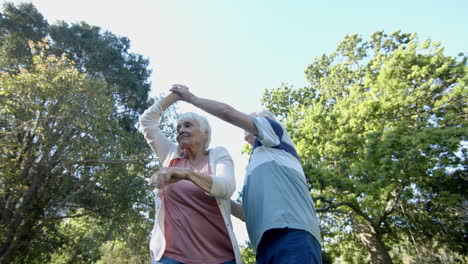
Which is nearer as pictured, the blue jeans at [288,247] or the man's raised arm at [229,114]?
the blue jeans at [288,247]

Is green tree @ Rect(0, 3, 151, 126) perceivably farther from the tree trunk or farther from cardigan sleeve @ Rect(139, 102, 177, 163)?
the tree trunk

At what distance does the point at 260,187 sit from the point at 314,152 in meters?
11.6

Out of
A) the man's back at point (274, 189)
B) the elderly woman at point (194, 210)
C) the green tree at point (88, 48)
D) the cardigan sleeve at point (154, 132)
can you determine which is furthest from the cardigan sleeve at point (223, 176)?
the green tree at point (88, 48)

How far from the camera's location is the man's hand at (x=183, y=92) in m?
1.95

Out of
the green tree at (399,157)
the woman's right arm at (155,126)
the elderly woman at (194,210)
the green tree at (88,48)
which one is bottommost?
the elderly woman at (194,210)

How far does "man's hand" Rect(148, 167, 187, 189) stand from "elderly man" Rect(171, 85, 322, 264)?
514 mm

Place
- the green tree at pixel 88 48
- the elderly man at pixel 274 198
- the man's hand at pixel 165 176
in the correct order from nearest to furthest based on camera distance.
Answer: the man's hand at pixel 165 176 → the elderly man at pixel 274 198 → the green tree at pixel 88 48

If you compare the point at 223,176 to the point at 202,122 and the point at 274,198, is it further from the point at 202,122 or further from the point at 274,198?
the point at 202,122

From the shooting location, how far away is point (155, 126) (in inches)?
84.1

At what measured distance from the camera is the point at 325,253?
1545 cm

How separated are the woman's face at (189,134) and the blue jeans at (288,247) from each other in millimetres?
909

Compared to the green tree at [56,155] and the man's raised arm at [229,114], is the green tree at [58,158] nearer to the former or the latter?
the green tree at [56,155]

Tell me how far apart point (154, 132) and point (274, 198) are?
112cm

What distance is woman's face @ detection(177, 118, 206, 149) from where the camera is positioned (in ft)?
6.71
